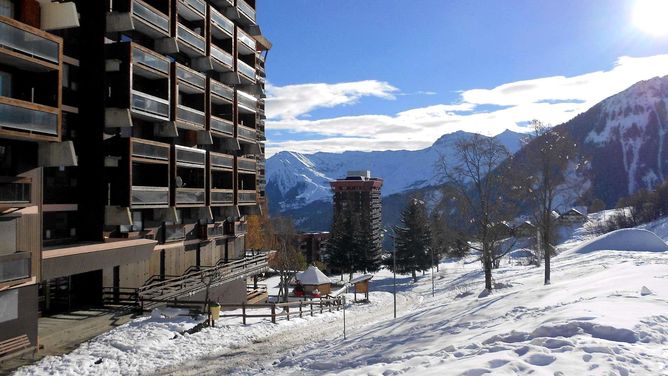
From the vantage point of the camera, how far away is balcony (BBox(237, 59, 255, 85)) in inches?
1465

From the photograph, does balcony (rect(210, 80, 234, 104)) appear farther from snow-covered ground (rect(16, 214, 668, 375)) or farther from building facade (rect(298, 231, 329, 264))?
building facade (rect(298, 231, 329, 264))

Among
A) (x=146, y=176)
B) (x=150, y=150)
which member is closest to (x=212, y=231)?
(x=146, y=176)

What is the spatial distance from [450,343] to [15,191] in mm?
14473

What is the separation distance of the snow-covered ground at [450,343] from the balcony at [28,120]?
739 centimetres

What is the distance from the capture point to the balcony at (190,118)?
2853 centimetres

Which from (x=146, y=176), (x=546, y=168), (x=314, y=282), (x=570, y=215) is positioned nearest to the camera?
(x=546, y=168)

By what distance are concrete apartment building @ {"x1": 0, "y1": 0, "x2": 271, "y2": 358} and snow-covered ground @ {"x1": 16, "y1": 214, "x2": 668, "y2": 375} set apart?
10.4 ft

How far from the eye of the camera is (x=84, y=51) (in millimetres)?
23891

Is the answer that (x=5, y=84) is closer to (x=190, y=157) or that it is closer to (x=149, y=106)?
(x=149, y=106)

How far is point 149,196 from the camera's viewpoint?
82.7ft

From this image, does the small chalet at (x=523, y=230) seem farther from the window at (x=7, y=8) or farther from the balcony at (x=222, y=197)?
the window at (x=7, y=8)

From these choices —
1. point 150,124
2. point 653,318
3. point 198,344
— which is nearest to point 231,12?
point 150,124

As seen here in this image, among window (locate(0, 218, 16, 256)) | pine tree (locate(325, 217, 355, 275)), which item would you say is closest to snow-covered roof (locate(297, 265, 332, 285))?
pine tree (locate(325, 217, 355, 275))

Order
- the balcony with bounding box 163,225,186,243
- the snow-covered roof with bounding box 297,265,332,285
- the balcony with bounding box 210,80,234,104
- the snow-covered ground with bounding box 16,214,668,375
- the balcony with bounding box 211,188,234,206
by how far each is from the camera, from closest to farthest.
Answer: the snow-covered ground with bounding box 16,214,668,375, the balcony with bounding box 163,225,186,243, the balcony with bounding box 211,188,234,206, the balcony with bounding box 210,80,234,104, the snow-covered roof with bounding box 297,265,332,285
